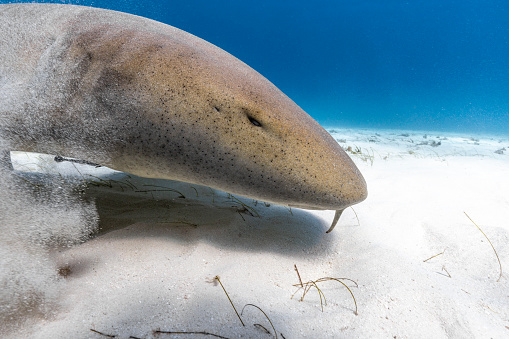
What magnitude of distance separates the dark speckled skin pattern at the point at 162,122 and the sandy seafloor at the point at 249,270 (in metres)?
0.46

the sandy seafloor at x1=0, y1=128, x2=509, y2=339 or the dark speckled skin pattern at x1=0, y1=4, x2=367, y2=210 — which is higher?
the dark speckled skin pattern at x1=0, y1=4, x2=367, y2=210

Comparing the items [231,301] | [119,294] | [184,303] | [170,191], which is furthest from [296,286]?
[170,191]

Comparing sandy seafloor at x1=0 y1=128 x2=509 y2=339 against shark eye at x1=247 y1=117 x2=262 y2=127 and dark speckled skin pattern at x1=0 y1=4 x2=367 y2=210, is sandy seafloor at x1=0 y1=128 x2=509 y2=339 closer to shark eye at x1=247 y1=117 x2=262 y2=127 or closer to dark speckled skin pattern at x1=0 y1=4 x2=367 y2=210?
dark speckled skin pattern at x1=0 y1=4 x2=367 y2=210

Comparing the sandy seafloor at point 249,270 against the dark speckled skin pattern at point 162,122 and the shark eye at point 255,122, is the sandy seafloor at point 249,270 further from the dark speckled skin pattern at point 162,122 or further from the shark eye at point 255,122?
the shark eye at point 255,122

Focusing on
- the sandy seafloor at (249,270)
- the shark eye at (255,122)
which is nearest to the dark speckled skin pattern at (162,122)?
the shark eye at (255,122)

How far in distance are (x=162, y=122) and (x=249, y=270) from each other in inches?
44.1

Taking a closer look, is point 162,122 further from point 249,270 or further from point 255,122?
point 249,270

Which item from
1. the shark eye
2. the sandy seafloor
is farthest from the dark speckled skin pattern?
the sandy seafloor

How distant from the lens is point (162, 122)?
1.42 meters

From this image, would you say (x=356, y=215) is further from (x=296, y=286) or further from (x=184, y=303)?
(x=184, y=303)

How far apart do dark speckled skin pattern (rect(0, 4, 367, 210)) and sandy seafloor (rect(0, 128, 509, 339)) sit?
18.1 inches

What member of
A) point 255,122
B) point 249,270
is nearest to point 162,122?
point 255,122

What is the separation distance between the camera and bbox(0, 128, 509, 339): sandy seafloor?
3.23 feet

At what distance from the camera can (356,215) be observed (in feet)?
7.44
